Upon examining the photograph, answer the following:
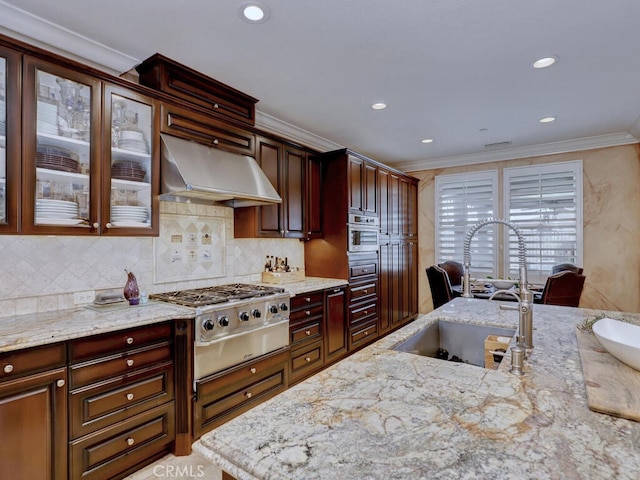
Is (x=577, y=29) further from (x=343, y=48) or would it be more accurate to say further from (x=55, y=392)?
(x=55, y=392)

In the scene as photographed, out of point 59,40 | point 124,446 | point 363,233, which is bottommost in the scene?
point 124,446

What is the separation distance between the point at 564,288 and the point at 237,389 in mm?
3231

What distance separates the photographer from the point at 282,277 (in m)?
3.52

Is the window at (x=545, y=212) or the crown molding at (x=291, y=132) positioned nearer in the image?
the crown molding at (x=291, y=132)

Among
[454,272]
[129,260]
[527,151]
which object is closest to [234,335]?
[129,260]

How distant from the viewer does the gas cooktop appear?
2391 millimetres

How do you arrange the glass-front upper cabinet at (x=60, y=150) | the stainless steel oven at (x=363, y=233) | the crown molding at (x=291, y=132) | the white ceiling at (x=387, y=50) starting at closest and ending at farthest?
1. the glass-front upper cabinet at (x=60, y=150)
2. the white ceiling at (x=387, y=50)
3. the crown molding at (x=291, y=132)
4. the stainless steel oven at (x=363, y=233)

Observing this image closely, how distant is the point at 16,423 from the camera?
157 centimetres

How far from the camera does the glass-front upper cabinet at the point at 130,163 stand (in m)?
2.18

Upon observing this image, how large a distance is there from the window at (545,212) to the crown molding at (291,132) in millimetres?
2699

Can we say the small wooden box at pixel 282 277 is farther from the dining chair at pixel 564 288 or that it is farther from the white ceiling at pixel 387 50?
the dining chair at pixel 564 288

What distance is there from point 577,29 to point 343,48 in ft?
4.87

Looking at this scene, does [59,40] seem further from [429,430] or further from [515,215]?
[515,215]

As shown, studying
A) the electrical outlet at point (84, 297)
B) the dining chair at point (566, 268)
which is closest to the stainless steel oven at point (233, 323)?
the electrical outlet at point (84, 297)
